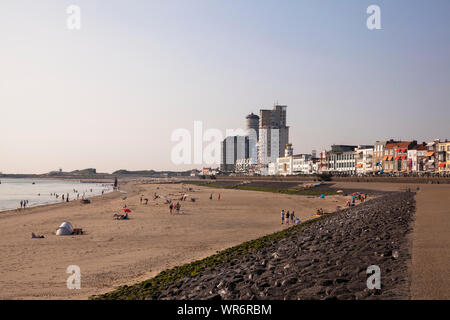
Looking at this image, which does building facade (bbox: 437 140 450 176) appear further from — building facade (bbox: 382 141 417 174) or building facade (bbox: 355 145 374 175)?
building facade (bbox: 355 145 374 175)

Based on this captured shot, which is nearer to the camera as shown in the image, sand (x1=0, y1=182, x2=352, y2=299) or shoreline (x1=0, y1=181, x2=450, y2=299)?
shoreline (x1=0, y1=181, x2=450, y2=299)

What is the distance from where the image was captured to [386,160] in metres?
111

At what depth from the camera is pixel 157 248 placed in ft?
82.2

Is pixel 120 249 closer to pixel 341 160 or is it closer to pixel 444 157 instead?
pixel 444 157

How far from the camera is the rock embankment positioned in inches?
412

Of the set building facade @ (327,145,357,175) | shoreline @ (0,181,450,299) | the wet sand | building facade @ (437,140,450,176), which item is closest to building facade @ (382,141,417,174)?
building facade @ (437,140,450,176)

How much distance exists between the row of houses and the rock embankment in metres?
74.2

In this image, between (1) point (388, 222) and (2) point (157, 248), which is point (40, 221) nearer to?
(2) point (157, 248)

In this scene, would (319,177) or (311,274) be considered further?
(319,177)

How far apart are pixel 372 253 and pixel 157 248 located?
594 inches

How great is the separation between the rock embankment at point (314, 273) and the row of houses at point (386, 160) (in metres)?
74.2

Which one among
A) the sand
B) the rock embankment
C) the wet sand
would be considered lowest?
the sand
